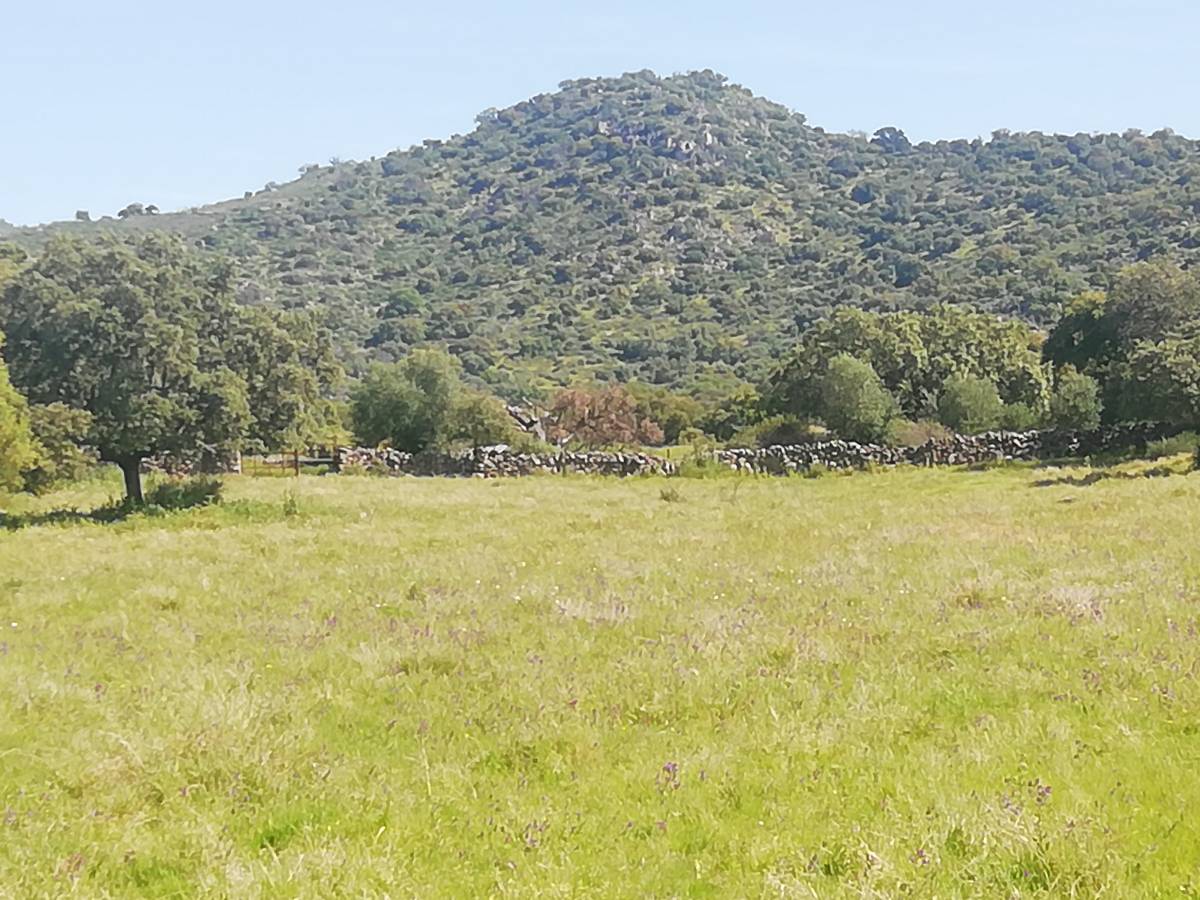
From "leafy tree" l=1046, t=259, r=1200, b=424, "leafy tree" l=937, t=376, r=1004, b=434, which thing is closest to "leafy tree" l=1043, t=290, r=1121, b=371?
"leafy tree" l=1046, t=259, r=1200, b=424

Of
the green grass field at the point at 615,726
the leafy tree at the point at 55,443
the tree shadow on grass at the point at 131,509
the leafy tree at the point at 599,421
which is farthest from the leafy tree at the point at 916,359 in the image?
the green grass field at the point at 615,726

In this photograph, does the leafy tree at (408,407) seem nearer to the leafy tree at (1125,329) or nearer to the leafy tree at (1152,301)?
the leafy tree at (1125,329)

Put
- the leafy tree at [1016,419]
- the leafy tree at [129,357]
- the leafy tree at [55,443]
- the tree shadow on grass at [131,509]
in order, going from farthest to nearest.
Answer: the leafy tree at [1016,419] → the leafy tree at [129,357] → the tree shadow on grass at [131,509] → the leafy tree at [55,443]

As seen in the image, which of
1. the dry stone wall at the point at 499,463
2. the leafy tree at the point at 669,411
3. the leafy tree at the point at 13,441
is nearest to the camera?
the leafy tree at the point at 13,441

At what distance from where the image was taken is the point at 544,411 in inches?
2889

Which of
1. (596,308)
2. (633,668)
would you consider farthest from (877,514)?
(596,308)

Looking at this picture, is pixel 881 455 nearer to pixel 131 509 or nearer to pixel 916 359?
pixel 916 359

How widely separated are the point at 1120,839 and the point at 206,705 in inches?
251

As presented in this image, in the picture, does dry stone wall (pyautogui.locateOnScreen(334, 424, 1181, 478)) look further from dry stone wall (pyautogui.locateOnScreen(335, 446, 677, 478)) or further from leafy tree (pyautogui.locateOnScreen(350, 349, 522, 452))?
leafy tree (pyautogui.locateOnScreen(350, 349, 522, 452))

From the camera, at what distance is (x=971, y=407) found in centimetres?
4747

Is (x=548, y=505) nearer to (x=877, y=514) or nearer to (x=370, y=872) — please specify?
(x=877, y=514)

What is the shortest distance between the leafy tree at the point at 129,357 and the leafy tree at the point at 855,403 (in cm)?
2922

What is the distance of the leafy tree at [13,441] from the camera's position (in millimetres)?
19906

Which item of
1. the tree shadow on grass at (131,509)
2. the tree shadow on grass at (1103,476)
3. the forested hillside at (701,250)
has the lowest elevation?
the tree shadow on grass at (1103,476)
